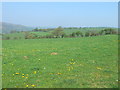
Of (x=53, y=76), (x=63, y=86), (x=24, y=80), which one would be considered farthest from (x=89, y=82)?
(x=24, y=80)

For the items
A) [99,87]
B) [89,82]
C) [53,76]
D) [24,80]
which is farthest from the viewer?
[53,76]

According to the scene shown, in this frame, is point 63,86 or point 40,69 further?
point 40,69

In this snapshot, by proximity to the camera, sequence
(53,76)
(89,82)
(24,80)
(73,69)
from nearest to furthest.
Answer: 1. (89,82)
2. (24,80)
3. (53,76)
4. (73,69)

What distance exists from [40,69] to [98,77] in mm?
3913

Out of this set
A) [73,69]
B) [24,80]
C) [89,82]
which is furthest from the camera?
[73,69]

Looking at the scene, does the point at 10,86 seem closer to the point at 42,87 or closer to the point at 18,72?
the point at 42,87

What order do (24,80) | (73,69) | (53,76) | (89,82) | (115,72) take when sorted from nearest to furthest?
(89,82) → (24,80) → (53,76) → (115,72) → (73,69)

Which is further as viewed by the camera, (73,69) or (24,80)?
(73,69)

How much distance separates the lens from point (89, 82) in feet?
27.6

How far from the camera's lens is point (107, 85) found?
800 centimetres

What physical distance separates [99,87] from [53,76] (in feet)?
9.21

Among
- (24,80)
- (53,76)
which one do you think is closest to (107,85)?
(53,76)

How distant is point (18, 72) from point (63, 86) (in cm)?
391

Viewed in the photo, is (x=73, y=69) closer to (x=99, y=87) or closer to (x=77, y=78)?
(x=77, y=78)
